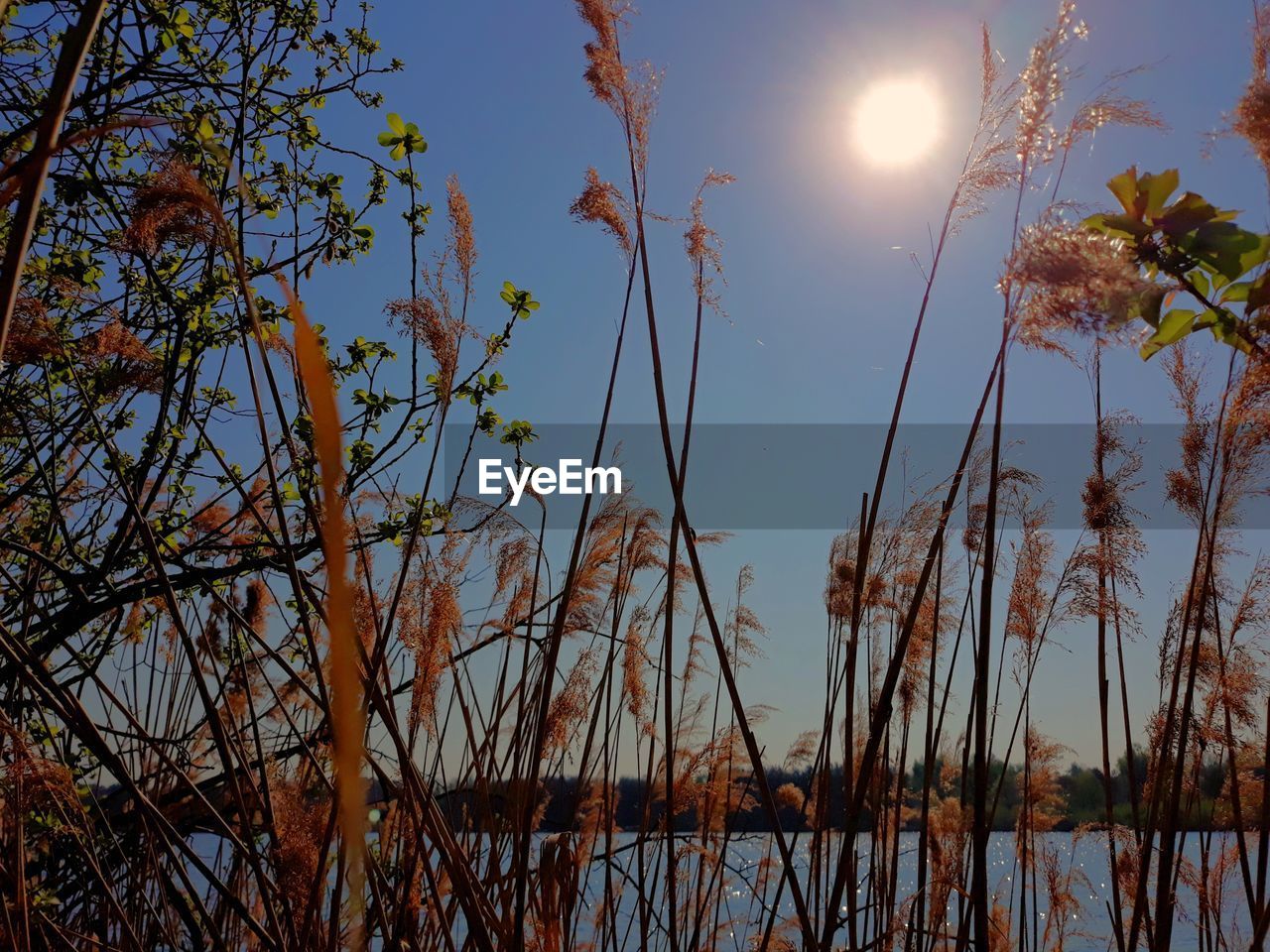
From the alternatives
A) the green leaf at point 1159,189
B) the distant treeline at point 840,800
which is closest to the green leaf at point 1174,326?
the green leaf at point 1159,189

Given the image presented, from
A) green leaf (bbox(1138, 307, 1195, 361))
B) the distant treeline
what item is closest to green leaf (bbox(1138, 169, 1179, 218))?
green leaf (bbox(1138, 307, 1195, 361))

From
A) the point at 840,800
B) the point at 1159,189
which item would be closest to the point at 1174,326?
the point at 1159,189

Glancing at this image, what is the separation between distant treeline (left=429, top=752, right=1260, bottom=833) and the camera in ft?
8.00

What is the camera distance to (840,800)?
470 centimetres

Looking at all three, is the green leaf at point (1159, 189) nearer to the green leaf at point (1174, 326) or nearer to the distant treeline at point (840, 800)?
the green leaf at point (1174, 326)

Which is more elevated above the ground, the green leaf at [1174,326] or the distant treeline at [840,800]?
the green leaf at [1174,326]

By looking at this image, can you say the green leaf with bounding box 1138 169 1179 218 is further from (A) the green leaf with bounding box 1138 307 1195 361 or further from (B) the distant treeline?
(B) the distant treeline

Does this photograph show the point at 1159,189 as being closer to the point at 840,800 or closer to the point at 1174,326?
the point at 1174,326

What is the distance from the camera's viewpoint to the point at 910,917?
215cm

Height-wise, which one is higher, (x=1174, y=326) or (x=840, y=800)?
(x=1174, y=326)

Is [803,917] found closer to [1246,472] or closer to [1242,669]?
[1246,472]

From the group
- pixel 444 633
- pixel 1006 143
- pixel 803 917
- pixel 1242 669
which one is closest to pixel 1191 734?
pixel 1242 669

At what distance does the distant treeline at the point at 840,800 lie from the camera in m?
2.44

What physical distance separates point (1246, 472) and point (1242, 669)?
807mm
